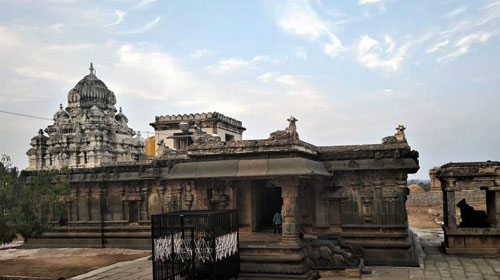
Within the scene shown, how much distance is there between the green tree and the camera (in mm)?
12625

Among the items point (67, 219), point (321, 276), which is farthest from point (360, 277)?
point (67, 219)

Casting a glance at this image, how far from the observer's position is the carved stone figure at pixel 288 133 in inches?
563

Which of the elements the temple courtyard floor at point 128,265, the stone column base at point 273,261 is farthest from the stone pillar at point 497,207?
the stone column base at point 273,261

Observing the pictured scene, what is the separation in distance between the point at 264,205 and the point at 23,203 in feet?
28.1

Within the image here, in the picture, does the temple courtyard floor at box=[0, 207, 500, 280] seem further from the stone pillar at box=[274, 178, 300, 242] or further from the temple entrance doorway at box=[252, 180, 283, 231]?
the stone pillar at box=[274, 178, 300, 242]

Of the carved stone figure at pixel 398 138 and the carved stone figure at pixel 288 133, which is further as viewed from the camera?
the carved stone figure at pixel 398 138

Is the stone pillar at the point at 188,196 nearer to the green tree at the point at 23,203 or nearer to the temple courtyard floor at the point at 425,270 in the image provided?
the temple courtyard floor at the point at 425,270

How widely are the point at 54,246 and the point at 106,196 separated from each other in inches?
137

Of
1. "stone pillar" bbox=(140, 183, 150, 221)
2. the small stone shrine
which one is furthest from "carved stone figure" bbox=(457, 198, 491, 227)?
"stone pillar" bbox=(140, 183, 150, 221)

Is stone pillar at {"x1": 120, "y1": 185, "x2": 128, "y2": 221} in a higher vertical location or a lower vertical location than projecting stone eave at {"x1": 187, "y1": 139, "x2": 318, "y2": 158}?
lower

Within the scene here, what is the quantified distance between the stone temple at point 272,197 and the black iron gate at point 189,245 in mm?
2211

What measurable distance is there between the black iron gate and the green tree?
4.04 meters

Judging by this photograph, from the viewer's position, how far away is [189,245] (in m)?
11.7

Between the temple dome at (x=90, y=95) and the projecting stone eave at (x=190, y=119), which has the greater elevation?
the temple dome at (x=90, y=95)
